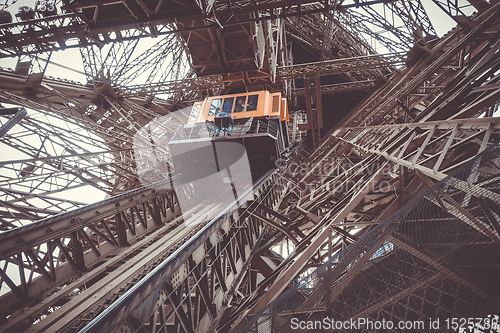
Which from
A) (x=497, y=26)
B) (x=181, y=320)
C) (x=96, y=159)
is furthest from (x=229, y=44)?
(x=181, y=320)

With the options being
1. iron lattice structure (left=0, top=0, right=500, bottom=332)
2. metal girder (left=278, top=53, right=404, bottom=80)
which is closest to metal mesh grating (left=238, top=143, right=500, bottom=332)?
iron lattice structure (left=0, top=0, right=500, bottom=332)

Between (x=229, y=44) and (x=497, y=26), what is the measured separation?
9.02 meters

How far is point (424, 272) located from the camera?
8.21ft

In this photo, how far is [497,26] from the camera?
917 centimetres

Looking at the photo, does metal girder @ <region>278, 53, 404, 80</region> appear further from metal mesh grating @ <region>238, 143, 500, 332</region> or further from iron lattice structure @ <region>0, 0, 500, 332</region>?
metal mesh grating @ <region>238, 143, 500, 332</region>

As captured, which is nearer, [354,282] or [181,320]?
[354,282]

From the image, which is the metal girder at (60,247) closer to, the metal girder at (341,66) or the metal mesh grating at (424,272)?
the metal mesh grating at (424,272)

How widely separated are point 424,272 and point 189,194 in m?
9.09

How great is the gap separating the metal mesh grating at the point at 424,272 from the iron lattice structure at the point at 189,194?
0.12 ft

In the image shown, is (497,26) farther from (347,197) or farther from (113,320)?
(113,320)

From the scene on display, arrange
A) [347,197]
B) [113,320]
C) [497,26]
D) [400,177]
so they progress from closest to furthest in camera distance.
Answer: [113,320]
[400,177]
[347,197]
[497,26]

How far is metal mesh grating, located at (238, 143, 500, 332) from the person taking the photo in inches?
79.5

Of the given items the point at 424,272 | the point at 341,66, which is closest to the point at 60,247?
the point at 424,272

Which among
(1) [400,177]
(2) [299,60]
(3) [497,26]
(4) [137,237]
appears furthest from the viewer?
(2) [299,60]
